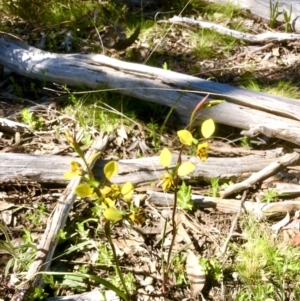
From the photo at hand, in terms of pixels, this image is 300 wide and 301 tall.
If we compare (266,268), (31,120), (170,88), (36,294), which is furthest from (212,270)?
(31,120)

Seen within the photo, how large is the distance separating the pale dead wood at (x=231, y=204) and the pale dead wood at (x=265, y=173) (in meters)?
0.07

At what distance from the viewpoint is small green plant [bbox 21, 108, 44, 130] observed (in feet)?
12.3

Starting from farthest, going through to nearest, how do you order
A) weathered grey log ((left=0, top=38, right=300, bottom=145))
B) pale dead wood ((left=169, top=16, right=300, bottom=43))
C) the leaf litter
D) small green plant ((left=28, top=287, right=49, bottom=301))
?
pale dead wood ((left=169, top=16, right=300, bottom=43)) → weathered grey log ((left=0, top=38, right=300, bottom=145)) → the leaf litter → small green plant ((left=28, top=287, right=49, bottom=301))

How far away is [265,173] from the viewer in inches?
131

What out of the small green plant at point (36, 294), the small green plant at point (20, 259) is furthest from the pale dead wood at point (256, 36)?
the small green plant at point (36, 294)

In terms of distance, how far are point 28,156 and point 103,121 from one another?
68 cm

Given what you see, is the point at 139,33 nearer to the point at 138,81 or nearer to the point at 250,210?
the point at 138,81

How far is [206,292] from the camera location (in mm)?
2795

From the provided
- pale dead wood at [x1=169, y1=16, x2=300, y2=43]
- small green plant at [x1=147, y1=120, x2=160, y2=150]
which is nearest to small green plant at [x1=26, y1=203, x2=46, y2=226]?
small green plant at [x1=147, y1=120, x2=160, y2=150]

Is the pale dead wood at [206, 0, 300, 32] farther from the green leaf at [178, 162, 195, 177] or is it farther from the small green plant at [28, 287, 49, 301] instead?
the small green plant at [28, 287, 49, 301]

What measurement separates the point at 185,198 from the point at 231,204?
0.30 metres

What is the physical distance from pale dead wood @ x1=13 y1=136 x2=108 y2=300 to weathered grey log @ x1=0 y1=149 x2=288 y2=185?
18 cm

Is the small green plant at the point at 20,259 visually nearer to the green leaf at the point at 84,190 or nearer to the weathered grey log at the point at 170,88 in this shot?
the green leaf at the point at 84,190

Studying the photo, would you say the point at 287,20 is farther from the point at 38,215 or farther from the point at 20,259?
the point at 20,259
